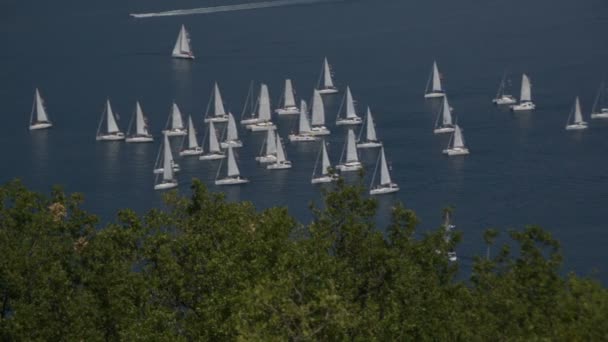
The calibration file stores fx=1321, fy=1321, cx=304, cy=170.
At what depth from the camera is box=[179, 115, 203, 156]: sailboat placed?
74.8m

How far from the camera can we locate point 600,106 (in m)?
82.6

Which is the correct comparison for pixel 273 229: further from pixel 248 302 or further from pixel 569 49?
pixel 569 49

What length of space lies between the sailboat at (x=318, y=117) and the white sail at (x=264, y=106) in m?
2.89

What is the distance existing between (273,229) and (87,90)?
6715 cm

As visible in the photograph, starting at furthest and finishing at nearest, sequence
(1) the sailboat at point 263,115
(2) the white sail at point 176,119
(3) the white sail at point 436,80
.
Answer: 1. (3) the white sail at point 436,80
2. (1) the sailboat at point 263,115
3. (2) the white sail at point 176,119

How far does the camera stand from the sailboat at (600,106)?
8006 centimetres

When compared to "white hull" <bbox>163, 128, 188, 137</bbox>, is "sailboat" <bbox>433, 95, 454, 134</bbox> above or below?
above

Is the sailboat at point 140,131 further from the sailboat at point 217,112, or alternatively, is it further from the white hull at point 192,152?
the sailboat at point 217,112

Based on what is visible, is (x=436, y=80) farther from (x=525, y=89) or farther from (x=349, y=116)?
(x=349, y=116)

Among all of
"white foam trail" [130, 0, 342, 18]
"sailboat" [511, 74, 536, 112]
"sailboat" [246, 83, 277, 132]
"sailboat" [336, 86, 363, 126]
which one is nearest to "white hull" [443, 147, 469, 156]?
"sailboat" [336, 86, 363, 126]

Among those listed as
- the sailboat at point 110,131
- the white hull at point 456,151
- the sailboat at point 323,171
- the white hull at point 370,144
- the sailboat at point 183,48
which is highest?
the sailboat at point 183,48

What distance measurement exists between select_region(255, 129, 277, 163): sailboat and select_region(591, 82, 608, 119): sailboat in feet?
66.7

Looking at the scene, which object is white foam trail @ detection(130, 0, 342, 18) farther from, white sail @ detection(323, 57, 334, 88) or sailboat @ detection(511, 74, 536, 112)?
sailboat @ detection(511, 74, 536, 112)

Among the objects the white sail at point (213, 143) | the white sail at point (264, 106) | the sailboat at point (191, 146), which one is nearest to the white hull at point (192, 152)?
the sailboat at point (191, 146)
